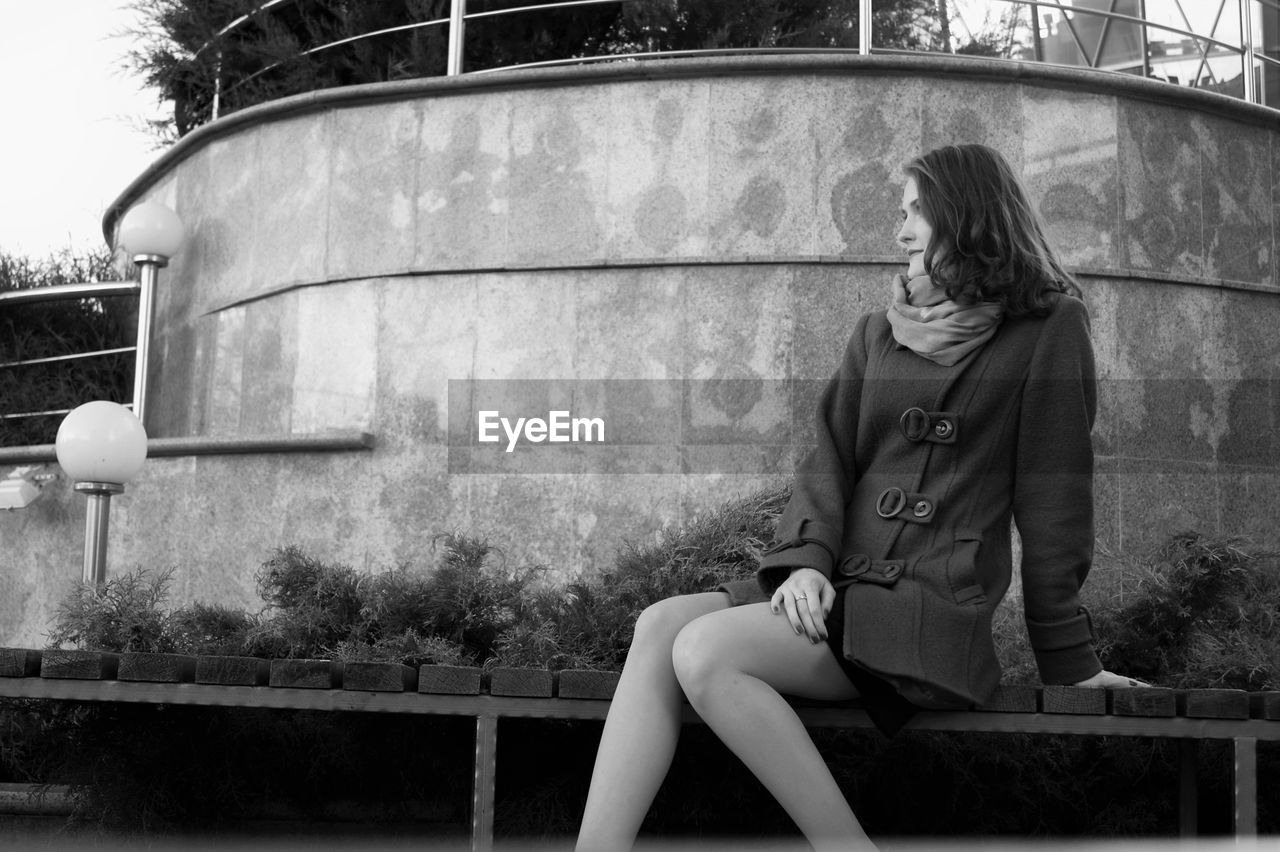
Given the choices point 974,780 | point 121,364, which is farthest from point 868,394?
point 121,364

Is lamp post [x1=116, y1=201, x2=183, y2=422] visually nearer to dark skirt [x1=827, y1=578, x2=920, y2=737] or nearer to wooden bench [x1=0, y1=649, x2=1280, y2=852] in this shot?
wooden bench [x1=0, y1=649, x2=1280, y2=852]

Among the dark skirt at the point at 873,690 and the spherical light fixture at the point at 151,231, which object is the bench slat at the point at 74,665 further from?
Answer: the spherical light fixture at the point at 151,231

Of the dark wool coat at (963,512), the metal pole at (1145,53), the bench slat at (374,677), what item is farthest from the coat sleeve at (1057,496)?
the metal pole at (1145,53)

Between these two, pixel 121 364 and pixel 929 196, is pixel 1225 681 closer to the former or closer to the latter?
pixel 929 196

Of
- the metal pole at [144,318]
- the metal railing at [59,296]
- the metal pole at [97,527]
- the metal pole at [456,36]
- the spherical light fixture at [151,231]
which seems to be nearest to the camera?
the metal pole at [97,527]

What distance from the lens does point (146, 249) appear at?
7.12 meters

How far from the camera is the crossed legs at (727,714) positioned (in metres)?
2.44

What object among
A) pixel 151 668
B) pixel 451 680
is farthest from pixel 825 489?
pixel 151 668

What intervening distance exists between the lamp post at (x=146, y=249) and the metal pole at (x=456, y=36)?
1.76m

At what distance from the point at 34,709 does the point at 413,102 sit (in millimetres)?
3381

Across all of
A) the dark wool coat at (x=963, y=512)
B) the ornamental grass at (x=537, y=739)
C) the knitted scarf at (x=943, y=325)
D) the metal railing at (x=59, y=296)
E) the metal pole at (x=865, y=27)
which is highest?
the metal pole at (x=865, y=27)

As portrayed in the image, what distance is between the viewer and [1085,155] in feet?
19.5

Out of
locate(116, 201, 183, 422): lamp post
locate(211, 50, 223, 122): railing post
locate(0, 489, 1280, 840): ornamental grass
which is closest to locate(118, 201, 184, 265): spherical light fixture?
locate(116, 201, 183, 422): lamp post

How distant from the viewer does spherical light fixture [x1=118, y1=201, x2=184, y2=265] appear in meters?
7.03
